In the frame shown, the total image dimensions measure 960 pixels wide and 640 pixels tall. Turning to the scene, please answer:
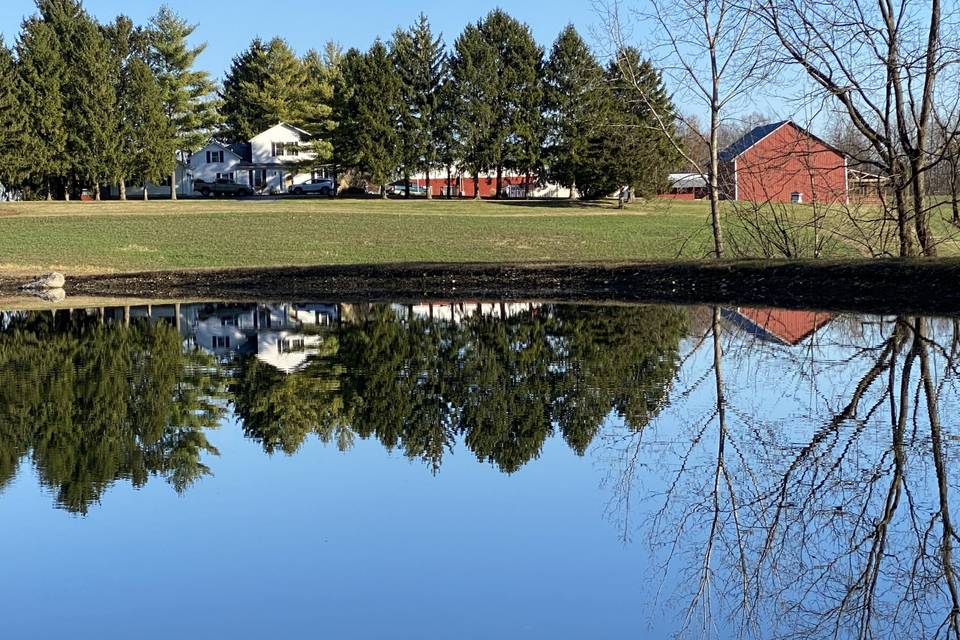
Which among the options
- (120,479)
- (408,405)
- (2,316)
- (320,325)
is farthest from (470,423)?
(2,316)

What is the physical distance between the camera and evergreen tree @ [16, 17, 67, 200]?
6462 cm

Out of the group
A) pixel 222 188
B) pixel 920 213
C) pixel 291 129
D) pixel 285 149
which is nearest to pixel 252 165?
pixel 285 149

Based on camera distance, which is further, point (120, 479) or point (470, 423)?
point (470, 423)

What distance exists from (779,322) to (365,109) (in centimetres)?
5834

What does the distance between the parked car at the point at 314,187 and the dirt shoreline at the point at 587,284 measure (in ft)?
185

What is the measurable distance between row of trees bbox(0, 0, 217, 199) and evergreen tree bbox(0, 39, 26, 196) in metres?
0.05

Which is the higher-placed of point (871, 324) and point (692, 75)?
point (692, 75)

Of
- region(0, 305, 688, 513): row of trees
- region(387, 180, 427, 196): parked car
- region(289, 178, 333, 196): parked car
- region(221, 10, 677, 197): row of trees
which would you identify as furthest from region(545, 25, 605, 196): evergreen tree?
region(0, 305, 688, 513): row of trees

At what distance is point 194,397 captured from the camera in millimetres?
12125

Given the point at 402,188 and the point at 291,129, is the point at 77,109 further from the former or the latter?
the point at 402,188

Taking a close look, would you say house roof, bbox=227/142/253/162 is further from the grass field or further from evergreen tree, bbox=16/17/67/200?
the grass field

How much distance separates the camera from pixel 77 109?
223ft

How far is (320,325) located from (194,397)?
8113mm

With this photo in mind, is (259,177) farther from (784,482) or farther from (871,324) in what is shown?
(784,482)
